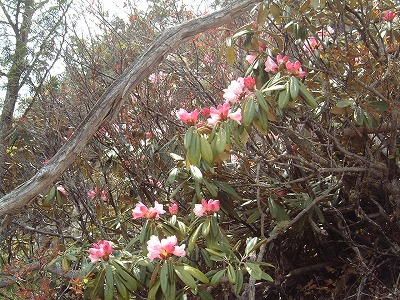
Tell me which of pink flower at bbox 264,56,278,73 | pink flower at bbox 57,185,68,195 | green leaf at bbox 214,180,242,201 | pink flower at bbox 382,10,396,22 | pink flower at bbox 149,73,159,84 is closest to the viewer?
pink flower at bbox 264,56,278,73

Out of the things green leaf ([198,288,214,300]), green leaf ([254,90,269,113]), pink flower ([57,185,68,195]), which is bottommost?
green leaf ([198,288,214,300])

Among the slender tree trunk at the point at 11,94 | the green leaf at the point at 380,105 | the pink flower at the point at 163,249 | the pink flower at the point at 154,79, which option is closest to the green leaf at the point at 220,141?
the pink flower at the point at 163,249

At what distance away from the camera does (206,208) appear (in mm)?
2430

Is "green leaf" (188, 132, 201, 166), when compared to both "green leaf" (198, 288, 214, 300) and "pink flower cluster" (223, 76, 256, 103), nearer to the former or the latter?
"pink flower cluster" (223, 76, 256, 103)

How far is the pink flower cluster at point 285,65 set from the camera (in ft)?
7.57

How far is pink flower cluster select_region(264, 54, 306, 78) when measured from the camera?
2309mm

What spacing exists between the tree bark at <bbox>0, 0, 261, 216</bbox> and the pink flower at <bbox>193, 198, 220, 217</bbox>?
0.58 meters

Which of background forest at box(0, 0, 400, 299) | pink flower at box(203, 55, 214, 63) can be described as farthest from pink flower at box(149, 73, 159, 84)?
pink flower at box(203, 55, 214, 63)

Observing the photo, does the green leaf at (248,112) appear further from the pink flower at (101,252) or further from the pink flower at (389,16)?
the pink flower at (389,16)

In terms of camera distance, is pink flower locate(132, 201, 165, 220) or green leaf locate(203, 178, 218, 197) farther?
green leaf locate(203, 178, 218, 197)

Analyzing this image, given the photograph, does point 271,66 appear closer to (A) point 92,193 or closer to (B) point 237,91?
(B) point 237,91

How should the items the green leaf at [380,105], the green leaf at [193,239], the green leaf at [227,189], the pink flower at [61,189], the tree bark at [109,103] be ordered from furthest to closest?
the pink flower at [61,189]
the green leaf at [227,189]
the green leaf at [380,105]
the green leaf at [193,239]
the tree bark at [109,103]

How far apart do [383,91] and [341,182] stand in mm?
532

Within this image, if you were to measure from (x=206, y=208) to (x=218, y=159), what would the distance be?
0.24 m
